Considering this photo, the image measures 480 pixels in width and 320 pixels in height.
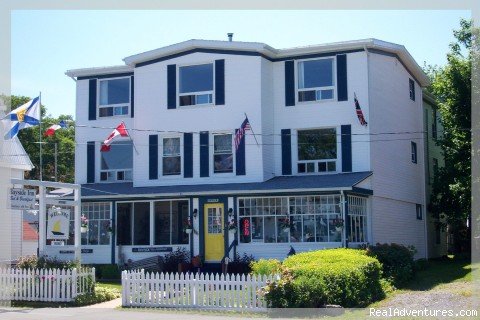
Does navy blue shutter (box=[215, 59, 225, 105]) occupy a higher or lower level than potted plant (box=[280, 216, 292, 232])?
higher

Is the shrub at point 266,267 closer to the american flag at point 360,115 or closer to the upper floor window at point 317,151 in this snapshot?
the upper floor window at point 317,151

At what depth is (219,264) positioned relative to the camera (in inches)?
1074

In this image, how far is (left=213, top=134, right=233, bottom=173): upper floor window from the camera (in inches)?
1143

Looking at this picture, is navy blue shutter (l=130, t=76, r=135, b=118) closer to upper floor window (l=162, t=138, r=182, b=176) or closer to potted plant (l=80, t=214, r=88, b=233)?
upper floor window (l=162, t=138, r=182, b=176)

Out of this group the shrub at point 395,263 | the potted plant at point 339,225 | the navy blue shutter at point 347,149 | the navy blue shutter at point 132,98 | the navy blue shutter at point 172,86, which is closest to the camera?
the shrub at point 395,263

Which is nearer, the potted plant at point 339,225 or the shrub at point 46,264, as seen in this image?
the shrub at point 46,264

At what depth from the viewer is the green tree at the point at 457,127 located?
102ft

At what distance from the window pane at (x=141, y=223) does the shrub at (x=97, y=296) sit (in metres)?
7.79

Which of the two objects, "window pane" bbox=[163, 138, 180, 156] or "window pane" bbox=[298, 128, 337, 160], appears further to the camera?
"window pane" bbox=[163, 138, 180, 156]

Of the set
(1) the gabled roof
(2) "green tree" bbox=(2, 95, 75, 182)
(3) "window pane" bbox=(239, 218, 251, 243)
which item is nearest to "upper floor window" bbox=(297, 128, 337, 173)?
(1) the gabled roof

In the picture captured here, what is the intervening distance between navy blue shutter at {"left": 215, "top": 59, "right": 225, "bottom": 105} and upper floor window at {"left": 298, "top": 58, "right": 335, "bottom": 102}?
3.12m

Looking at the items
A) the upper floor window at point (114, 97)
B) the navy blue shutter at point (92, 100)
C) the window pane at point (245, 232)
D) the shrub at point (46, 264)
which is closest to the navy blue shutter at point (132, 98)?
the upper floor window at point (114, 97)

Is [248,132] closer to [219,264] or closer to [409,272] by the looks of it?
[219,264]

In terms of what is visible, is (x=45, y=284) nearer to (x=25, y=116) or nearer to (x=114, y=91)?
(x=25, y=116)
